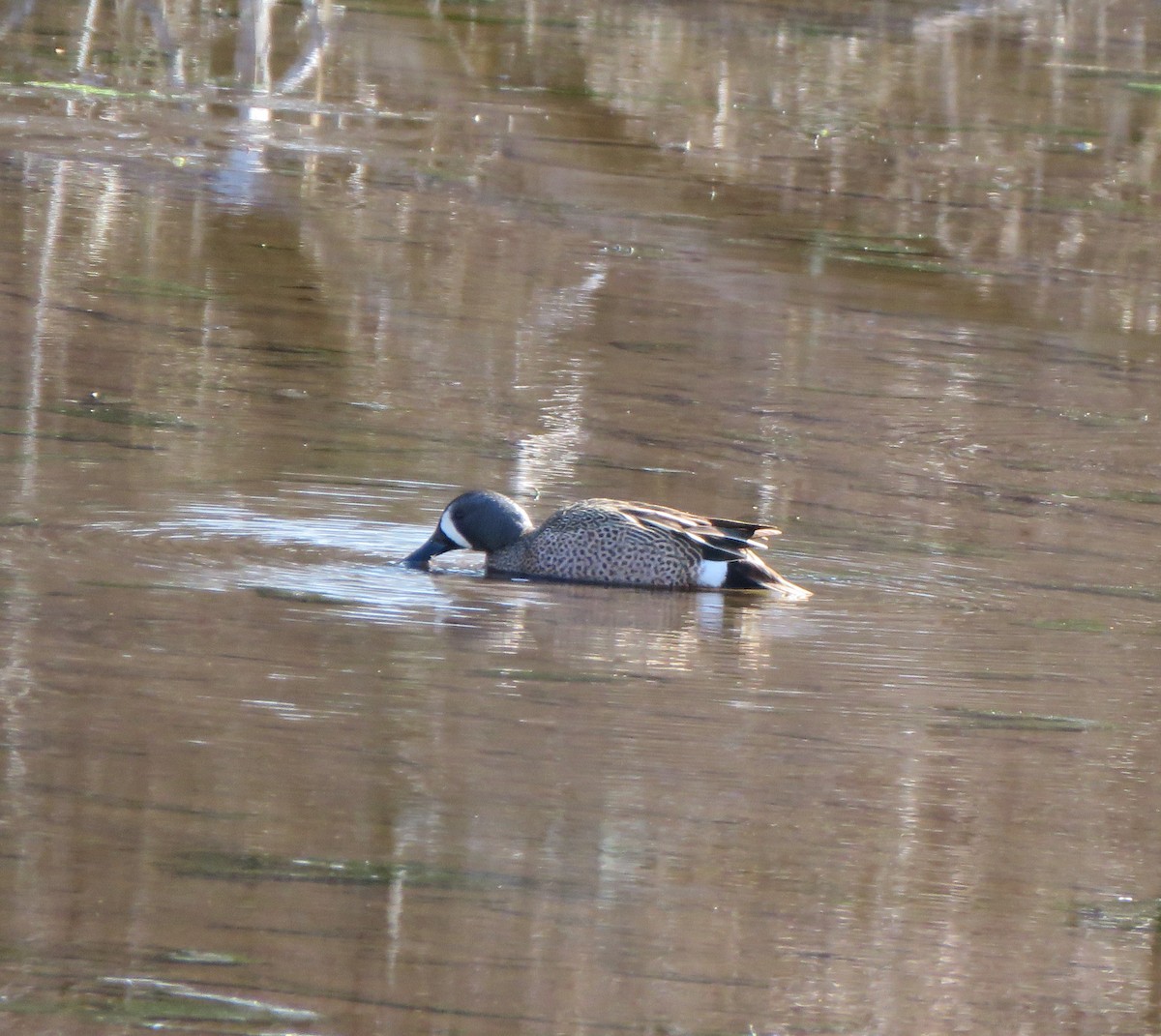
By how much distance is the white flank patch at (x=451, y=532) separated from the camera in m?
7.04

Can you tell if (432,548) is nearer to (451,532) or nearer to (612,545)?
(451,532)

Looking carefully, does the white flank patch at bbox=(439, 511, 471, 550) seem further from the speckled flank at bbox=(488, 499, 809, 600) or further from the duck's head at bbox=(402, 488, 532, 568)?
the speckled flank at bbox=(488, 499, 809, 600)

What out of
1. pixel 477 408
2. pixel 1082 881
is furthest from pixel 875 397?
pixel 1082 881

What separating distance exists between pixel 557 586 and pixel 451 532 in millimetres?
405

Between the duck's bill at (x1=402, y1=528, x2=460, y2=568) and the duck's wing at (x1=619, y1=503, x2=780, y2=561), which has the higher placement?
the duck's wing at (x1=619, y1=503, x2=780, y2=561)

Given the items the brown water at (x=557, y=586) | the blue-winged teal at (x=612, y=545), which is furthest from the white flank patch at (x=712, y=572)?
the brown water at (x=557, y=586)

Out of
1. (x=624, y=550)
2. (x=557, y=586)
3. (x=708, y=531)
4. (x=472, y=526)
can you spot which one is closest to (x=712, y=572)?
(x=708, y=531)

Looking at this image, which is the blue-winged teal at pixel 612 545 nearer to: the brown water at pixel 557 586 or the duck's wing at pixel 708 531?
the duck's wing at pixel 708 531

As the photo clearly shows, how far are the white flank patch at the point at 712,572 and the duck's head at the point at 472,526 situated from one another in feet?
2.00

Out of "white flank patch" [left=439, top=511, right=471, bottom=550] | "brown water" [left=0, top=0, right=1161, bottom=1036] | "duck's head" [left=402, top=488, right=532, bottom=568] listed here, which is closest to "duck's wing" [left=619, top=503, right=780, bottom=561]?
"brown water" [left=0, top=0, right=1161, bottom=1036]

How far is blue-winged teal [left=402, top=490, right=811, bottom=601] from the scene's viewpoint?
7070 mm

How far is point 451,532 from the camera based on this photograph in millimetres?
7066

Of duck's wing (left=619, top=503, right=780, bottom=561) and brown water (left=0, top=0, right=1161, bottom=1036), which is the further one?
duck's wing (left=619, top=503, right=780, bottom=561)

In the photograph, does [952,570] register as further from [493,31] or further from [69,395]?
[493,31]
